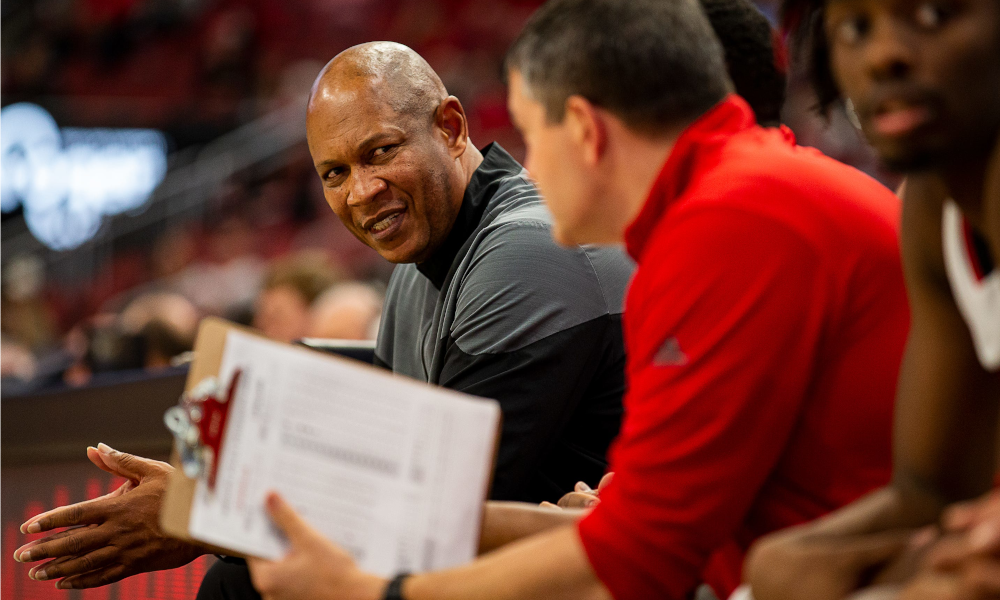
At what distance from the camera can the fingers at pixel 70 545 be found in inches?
78.0

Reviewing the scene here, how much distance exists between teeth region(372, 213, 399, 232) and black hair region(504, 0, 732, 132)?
0.99 m

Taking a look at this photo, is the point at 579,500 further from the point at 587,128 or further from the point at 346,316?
the point at 346,316

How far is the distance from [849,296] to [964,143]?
0.89ft

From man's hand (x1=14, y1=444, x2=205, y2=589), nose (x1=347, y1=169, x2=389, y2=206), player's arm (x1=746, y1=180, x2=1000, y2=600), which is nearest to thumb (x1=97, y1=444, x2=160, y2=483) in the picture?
man's hand (x1=14, y1=444, x2=205, y2=589)

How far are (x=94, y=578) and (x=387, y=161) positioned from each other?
1041mm

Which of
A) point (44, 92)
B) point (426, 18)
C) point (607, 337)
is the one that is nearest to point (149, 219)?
point (44, 92)

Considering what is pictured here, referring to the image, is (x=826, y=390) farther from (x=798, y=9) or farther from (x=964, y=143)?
(x=798, y=9)

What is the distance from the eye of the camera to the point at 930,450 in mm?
1134

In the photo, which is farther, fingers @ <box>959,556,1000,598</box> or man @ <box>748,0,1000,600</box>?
man @ <box>748,0,1000,600</box>

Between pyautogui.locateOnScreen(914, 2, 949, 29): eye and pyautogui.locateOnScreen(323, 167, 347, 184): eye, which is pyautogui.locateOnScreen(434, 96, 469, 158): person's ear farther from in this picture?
pyautogui.locateOnScreen(914, 2, 949, 29): eye

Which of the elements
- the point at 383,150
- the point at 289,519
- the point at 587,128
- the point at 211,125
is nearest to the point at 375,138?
the point at 383,150

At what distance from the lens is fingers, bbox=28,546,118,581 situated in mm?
2031

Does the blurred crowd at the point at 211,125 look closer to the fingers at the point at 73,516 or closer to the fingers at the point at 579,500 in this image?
the fingers at the point at 73,516

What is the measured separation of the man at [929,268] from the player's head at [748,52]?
0.92 m
